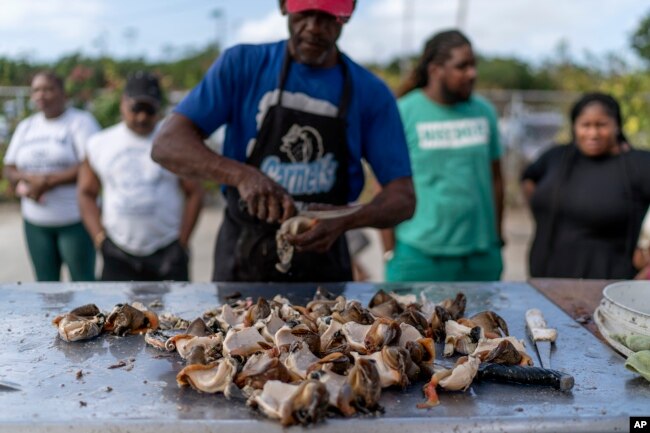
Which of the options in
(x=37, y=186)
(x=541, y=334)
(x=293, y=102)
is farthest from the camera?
(x=37, y=186)

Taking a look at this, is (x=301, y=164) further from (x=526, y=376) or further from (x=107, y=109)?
(x=107, y=109)

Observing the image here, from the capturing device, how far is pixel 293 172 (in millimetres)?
2908

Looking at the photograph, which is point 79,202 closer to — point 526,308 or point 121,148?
point 121,148

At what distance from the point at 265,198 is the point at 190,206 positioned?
232cm

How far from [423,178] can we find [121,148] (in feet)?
6.33

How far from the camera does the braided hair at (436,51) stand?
13.8 feet

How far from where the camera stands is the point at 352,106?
297cm

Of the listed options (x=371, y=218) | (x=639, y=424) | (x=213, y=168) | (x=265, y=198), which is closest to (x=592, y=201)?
(x=371, y=218)

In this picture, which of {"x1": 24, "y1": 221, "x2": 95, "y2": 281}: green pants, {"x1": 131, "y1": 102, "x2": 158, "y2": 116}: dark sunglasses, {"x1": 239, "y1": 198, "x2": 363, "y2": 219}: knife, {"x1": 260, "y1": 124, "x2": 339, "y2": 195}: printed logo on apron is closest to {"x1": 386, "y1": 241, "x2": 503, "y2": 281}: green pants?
{"x1": 260, "y1": 124, "x2": 339, "y2": 195}: printed logo on apron

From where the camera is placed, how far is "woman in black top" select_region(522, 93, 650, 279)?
4.02 meters

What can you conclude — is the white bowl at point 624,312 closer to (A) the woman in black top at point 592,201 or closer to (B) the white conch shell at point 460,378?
(B) the white conch shell at point 460,378

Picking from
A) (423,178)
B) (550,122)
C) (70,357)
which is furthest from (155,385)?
(550,122)

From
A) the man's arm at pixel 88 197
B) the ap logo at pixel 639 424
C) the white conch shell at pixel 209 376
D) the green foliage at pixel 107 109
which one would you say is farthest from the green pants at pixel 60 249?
the green foliage at pixel 107 109

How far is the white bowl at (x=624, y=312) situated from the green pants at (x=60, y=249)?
Answer: 152 inches
